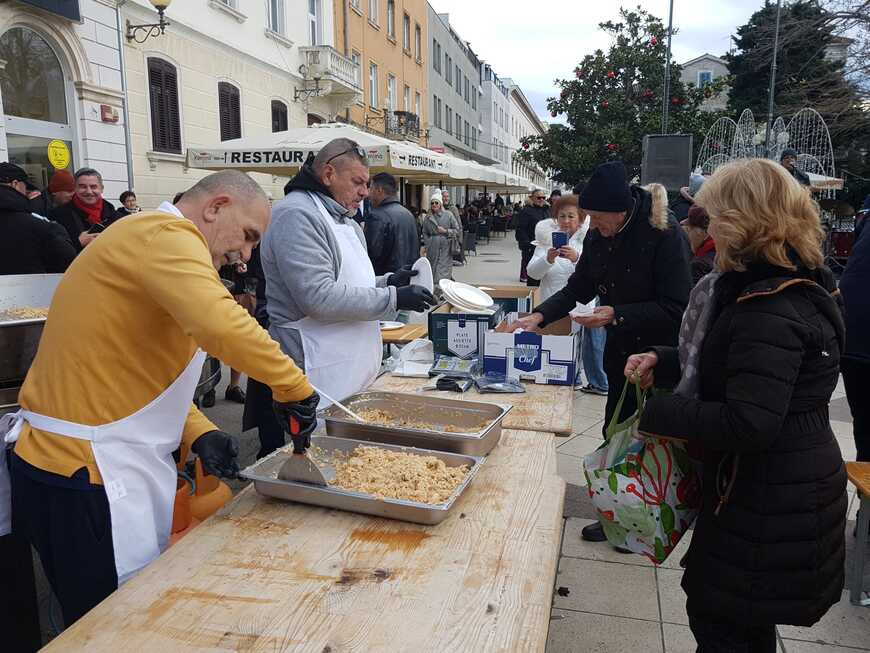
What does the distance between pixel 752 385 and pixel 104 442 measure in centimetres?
161

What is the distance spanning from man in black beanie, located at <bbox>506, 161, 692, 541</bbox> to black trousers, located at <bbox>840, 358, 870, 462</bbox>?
0.94m

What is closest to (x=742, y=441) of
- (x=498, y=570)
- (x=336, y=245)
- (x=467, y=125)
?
(x=498, y=570)

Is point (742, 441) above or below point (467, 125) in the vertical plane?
below

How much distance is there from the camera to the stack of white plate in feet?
11.1

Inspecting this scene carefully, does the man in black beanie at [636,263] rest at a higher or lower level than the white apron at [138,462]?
higher

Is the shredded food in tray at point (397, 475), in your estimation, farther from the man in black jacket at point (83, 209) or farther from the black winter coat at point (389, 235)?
the man in black jacket at point (83, 209)

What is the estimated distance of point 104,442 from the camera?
1629 millimetres

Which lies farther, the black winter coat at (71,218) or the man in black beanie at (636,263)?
the black winter coat at (71,218)

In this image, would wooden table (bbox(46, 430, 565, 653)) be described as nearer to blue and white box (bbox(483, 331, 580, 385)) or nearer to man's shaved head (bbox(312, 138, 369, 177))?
blue and white box (bbox(483, 331, 580, 385))

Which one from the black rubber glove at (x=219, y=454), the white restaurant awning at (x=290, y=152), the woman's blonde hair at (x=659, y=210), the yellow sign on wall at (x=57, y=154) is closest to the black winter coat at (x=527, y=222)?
the white restaurant awning at (x=290, y=152)

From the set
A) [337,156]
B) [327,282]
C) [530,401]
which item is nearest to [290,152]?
[337,156]

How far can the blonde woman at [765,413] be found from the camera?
1.62 m

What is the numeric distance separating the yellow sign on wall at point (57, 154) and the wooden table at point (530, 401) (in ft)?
22.9

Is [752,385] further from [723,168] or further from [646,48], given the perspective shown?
[646,48]
